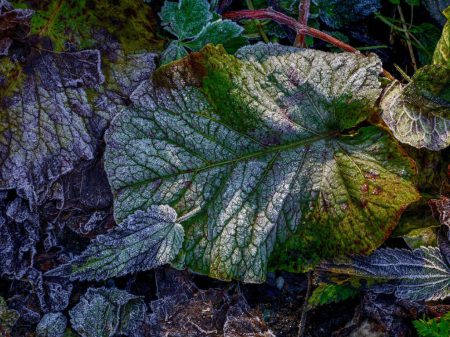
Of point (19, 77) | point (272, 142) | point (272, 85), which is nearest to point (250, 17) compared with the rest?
point (272, 85)

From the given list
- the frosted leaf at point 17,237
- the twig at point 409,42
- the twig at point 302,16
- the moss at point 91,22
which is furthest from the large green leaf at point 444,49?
the frosted leaf at point 17,237

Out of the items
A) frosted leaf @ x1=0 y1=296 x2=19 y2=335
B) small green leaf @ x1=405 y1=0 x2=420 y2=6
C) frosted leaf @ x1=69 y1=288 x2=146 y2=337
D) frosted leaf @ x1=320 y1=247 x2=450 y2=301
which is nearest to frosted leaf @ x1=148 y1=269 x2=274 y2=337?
frosted leaf @ x1=69 y1=288 x2=146 y2=337

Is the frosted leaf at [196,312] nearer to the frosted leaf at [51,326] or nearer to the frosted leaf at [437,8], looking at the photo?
the frosted leaf at [51,326]

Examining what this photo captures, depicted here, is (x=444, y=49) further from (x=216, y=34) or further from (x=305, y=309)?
(x=305, y=309)

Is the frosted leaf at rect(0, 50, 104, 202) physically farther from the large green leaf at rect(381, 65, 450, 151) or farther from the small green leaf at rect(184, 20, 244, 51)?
the large green leaf at rect(381, 65, 450, 151)

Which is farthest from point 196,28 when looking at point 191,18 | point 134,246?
point 134,246
